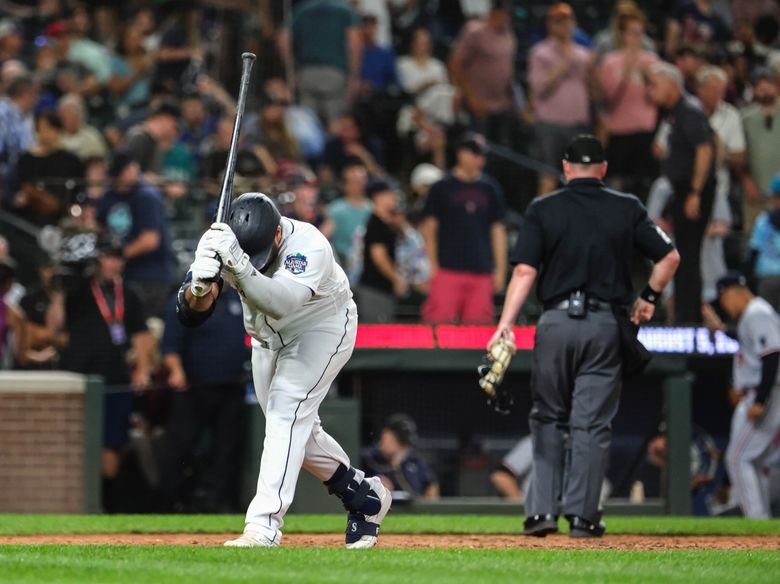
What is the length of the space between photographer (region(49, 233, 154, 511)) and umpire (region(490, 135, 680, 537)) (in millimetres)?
4904

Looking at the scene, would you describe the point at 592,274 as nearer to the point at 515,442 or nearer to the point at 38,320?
the point at 515,442

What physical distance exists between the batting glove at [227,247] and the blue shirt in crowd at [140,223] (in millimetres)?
6897

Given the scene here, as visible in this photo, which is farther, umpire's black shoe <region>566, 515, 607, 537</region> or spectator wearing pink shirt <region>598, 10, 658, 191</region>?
spectator wearing pink shirt <region>598, 10, 658, 191</region>

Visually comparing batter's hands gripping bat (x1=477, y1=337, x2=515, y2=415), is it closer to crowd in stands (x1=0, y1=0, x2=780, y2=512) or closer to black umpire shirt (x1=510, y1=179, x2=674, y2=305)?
black umpire shirt (x1=510, y1=179, x2=674, y2=305)

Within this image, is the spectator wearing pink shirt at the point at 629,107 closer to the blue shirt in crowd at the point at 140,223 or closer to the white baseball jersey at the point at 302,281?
the blue shirt in crowd at the point at 140,223

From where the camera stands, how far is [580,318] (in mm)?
9016

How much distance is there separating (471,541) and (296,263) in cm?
246

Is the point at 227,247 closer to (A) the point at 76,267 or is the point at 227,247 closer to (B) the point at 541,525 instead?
(B) the point at 541,525

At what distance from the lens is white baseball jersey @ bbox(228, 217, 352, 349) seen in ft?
24.6

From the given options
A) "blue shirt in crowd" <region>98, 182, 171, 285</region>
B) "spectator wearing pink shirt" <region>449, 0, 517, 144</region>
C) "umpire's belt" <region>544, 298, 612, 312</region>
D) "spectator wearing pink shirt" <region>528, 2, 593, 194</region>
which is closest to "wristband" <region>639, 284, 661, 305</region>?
"umpire's belt" <region>544, 298, 612, 312</region>

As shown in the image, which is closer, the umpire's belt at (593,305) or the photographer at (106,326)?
the umpire's belt at (593,305)

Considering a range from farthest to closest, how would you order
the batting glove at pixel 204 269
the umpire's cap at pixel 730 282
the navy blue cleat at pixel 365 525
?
the umpire's cap at pixel 730 282, the navy blue cleat at pixel 365 525, the batting glove at pixel 204 269

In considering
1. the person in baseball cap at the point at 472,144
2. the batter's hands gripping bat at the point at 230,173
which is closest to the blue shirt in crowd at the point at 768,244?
the person in baseball cap at the point at 472,144

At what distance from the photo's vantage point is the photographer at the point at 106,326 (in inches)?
513
